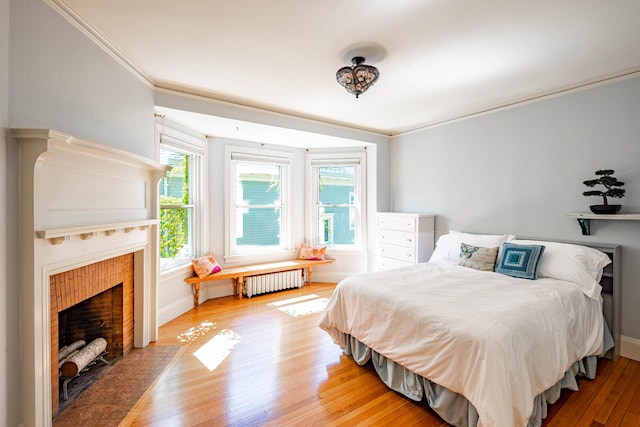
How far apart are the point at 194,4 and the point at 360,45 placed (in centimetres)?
113

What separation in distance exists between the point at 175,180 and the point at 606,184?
14.5ft

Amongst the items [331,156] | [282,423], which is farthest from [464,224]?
[282,423]

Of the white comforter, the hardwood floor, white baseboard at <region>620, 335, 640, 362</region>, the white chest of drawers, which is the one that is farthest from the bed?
the white chest of drawers

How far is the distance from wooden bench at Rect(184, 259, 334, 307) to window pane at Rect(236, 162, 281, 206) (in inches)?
38.8

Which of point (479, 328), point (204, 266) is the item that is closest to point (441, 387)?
point (479, 328)

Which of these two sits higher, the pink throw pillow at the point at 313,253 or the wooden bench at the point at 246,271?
the pink throw pillow at the point at 313,253

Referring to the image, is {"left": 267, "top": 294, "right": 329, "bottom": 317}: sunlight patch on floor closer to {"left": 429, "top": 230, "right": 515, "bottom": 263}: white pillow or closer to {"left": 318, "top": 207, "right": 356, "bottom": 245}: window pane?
{"left": 318, "top": 207, "right": 356, "bottom": 245}: window pane

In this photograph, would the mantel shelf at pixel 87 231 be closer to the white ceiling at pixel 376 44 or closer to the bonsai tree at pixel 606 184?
the white ceiling at pixel 376 44

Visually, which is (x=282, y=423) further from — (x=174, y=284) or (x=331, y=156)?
(x=331, y=156)

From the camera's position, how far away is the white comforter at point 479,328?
57.6 inches

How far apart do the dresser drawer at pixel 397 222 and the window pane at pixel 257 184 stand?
172 cm

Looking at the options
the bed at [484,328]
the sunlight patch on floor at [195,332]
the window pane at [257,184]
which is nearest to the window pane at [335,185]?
the window pane at [257,184]

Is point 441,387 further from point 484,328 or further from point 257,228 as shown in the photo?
point 257,228

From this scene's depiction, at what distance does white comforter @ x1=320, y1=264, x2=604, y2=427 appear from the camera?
146cm
